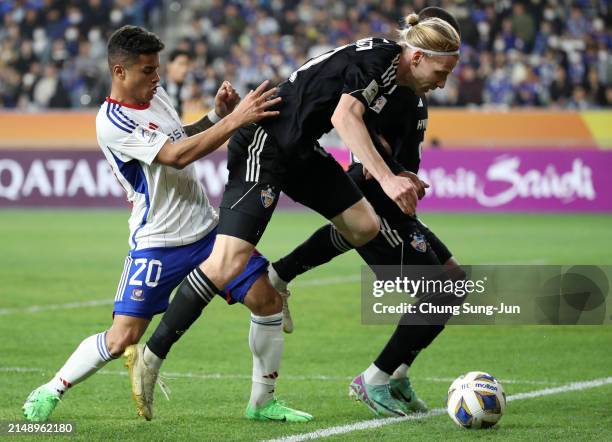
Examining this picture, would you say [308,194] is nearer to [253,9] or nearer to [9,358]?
[9,358]

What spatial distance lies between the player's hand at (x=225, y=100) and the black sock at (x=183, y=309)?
1082 mm

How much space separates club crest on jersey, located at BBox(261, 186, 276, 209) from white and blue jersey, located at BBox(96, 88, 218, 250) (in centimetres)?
37

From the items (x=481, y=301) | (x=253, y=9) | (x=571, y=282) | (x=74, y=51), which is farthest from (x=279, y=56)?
(x=481, y=301)

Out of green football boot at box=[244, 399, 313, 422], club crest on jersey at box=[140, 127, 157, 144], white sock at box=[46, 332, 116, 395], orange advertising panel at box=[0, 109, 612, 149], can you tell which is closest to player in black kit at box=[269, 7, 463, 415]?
green football boot at box=[244, 399, 313, 422]

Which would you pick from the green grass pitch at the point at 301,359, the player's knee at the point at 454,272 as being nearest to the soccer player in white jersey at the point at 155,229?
the green grass pitch at the point at 301,359

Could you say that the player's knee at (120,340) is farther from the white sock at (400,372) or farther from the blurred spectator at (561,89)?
the blurred spectator at (561,89)

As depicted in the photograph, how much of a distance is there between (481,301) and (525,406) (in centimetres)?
123

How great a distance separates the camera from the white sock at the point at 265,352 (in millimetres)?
6020

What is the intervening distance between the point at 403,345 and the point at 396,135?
1.28 meters

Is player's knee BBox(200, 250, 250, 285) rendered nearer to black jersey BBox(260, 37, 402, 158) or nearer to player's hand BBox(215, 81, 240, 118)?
black jersey BBox(260, 37, 402, 158)

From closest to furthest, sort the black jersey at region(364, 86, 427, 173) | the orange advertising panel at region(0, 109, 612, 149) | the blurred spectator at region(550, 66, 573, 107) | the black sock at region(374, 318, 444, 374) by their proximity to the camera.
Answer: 1. the black sock at region(374, 318, 444, 374)
2. the black jersey at region(364, 86, 427, 173)
3. the orange advertising panel at region(0, 109, 612, 149)
4. the blurred spectator at region(550, 66, 573, 107)

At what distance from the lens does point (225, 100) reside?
639cm

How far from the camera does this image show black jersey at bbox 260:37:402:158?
5.84m

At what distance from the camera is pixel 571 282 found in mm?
9188
